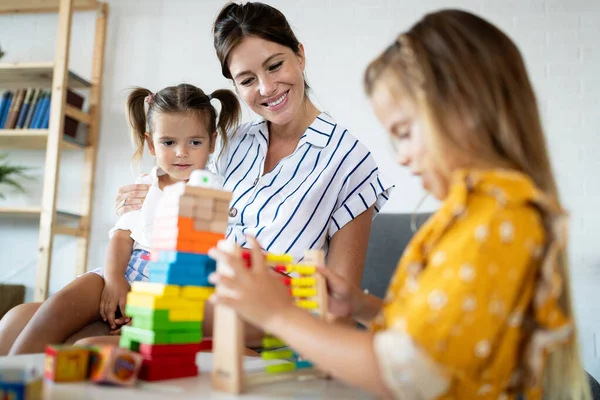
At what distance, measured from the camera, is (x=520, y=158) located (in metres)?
0.75

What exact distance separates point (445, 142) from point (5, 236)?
3.30 meters

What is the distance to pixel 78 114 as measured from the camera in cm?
319

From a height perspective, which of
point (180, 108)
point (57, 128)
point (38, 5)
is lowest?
point (180, 108)

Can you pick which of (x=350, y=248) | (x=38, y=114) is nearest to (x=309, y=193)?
(x=350, y=248)

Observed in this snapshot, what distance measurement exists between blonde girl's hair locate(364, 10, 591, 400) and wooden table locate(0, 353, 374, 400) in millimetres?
300

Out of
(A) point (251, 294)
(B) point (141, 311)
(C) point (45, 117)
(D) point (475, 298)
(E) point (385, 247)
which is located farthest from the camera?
(C) point (45, 117)

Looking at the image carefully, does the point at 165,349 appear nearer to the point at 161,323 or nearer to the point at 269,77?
the point at 161,323

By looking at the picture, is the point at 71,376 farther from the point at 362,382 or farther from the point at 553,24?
the point at 553,24

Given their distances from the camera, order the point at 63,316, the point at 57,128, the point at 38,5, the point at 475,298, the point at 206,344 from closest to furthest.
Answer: the point at 475,298, the point at 206,344, the point at 63,316, the point at 57,128, the point at 38,5

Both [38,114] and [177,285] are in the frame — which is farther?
[38,114]

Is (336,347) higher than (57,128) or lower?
lower

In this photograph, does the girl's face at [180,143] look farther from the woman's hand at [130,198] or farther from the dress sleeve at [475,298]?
the dress sleeve at [475,298]

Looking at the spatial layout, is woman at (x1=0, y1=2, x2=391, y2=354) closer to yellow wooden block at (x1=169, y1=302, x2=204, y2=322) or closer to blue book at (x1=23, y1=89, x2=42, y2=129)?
yellow wooden block at (x1=169, y1=302, x2=204, y2=322)

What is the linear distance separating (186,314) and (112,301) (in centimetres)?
65
